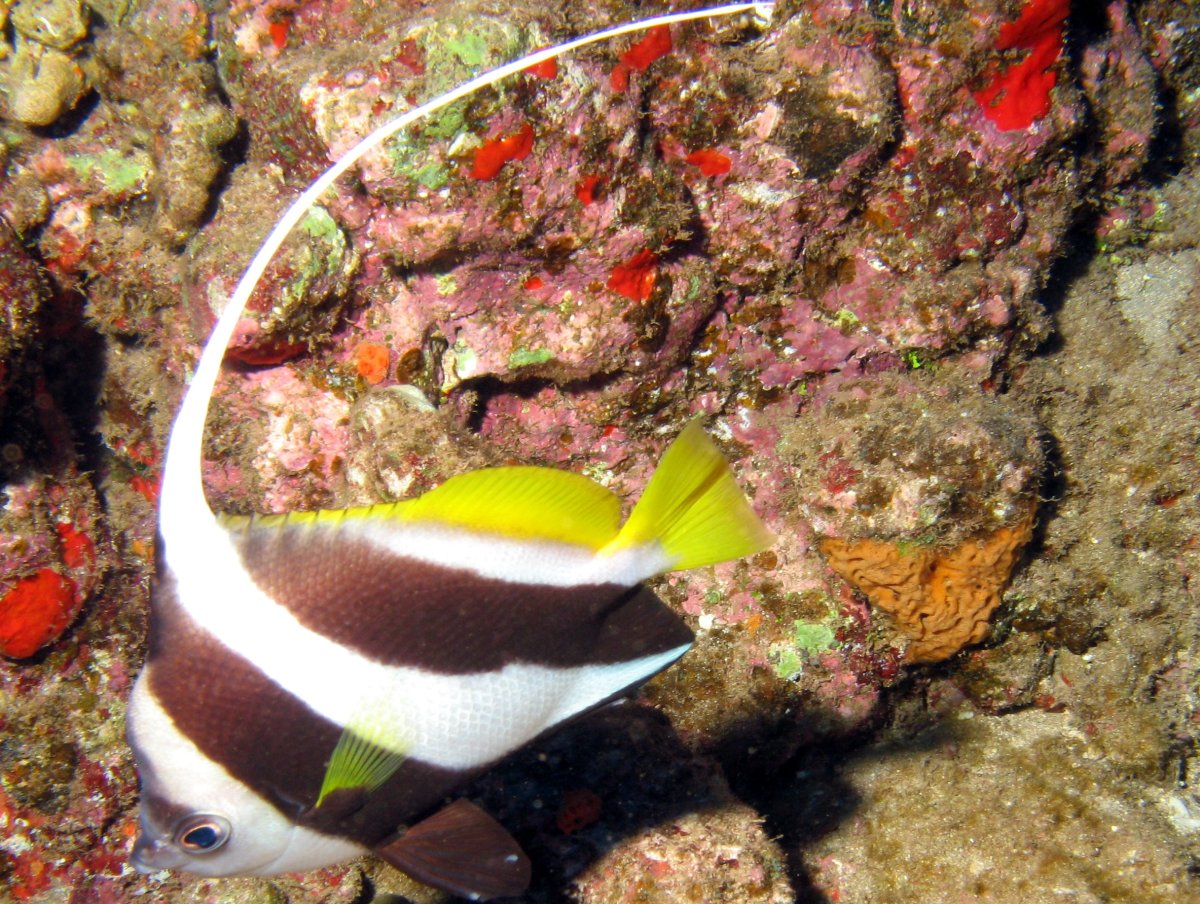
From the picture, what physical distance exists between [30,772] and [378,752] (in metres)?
3.18

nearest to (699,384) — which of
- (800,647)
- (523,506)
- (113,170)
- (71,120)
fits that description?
(800,647)

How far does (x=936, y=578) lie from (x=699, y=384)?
1.42 meters

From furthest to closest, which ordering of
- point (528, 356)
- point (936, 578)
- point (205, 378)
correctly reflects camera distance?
point (936, 578)
point (528, 356)
point (205, 378)

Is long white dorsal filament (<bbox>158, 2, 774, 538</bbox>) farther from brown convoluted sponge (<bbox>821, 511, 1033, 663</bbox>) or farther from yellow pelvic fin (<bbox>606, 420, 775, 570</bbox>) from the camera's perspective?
brown convoluted sponge (<bbox>821, 511, 1033, 663</bbox>)

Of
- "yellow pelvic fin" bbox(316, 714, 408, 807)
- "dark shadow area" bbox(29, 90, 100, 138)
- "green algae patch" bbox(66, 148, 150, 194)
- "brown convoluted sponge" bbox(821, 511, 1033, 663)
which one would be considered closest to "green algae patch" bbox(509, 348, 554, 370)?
"brown convoluted sponge" bbox(821, 511, 1033, 663)

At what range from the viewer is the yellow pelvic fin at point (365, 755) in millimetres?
1430

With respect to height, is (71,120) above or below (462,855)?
above

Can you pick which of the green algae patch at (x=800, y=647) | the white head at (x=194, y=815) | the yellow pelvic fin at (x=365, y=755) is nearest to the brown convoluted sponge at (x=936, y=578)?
the green algae patch at (x=800, y=647)

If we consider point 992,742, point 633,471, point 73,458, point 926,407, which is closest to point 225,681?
point 633,471

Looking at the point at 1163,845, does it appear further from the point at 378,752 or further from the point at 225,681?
the point at 225,681

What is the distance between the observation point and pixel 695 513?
154 cm

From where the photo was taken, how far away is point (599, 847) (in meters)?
2.83

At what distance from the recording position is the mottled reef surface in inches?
113

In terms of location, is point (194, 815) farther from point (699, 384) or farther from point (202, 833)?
point (699, 384)
